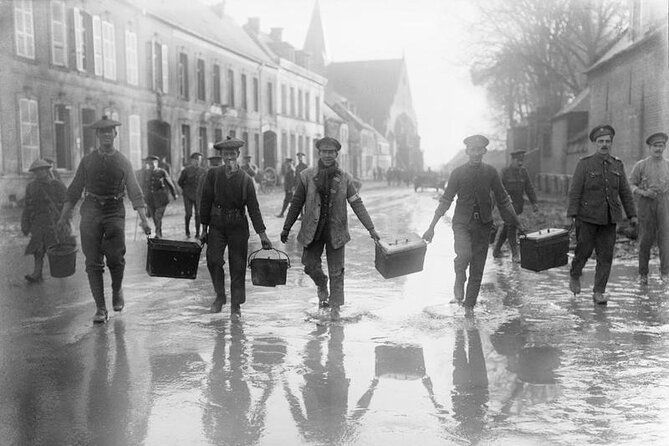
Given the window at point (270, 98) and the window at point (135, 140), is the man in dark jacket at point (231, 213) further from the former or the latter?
the window at point (270, 98)

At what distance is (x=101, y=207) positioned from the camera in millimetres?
7305

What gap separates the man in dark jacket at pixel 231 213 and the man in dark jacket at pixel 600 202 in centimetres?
340

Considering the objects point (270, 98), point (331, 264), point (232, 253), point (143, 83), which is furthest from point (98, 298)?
point (270, 98)

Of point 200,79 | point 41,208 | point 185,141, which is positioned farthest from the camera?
point 200,79

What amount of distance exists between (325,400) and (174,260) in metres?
3.31

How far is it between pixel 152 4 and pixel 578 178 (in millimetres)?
28223

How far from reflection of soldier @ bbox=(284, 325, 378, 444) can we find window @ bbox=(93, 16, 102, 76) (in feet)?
77.7

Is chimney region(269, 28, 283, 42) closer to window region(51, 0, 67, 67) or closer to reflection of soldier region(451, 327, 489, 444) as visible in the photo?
window region(51, 0, 67, 67)

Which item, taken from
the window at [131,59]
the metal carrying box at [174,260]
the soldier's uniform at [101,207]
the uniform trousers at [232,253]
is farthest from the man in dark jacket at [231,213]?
the window at [131,59]

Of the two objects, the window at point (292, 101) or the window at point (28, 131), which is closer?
the window at point (28, 131)

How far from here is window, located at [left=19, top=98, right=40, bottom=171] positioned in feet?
74.9

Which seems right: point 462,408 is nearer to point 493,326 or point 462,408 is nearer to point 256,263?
point 493,326

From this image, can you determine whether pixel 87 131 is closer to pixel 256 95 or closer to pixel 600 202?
pixel 256 95

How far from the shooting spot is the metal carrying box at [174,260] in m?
7.50
